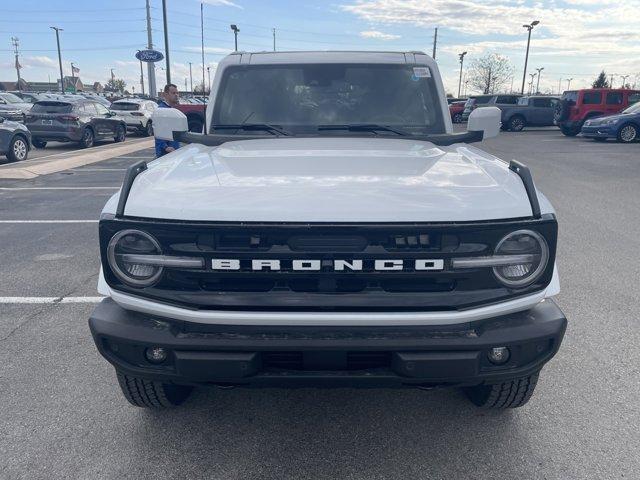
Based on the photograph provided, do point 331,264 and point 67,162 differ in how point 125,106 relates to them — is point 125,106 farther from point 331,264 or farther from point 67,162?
point 331,264

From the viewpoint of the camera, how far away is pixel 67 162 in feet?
46.7

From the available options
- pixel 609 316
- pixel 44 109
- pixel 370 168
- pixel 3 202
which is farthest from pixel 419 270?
pixel 44 109

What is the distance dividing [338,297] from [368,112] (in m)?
1.91

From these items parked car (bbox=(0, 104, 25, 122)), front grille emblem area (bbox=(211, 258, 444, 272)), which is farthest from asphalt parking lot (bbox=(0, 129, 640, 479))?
Answer: parked car (bbox=(0, 104, 25, 122))

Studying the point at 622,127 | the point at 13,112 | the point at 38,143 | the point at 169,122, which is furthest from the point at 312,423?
the point at 13,112

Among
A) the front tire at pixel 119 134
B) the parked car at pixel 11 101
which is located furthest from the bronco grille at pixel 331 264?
the parked car at pixel 11 101

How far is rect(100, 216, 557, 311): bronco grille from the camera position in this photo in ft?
6.98

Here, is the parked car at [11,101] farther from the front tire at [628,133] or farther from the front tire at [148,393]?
the front tire at [148,393]

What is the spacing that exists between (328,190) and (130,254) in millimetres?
872

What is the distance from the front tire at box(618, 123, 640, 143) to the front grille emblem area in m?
20.5

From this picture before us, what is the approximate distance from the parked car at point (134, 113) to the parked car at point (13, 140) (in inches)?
372

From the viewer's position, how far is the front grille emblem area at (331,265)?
2.14m

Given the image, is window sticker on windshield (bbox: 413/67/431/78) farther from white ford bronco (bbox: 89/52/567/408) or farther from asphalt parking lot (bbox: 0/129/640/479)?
asphalt parking lot (bbox: 0/129/640/479)

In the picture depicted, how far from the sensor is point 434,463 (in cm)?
256
